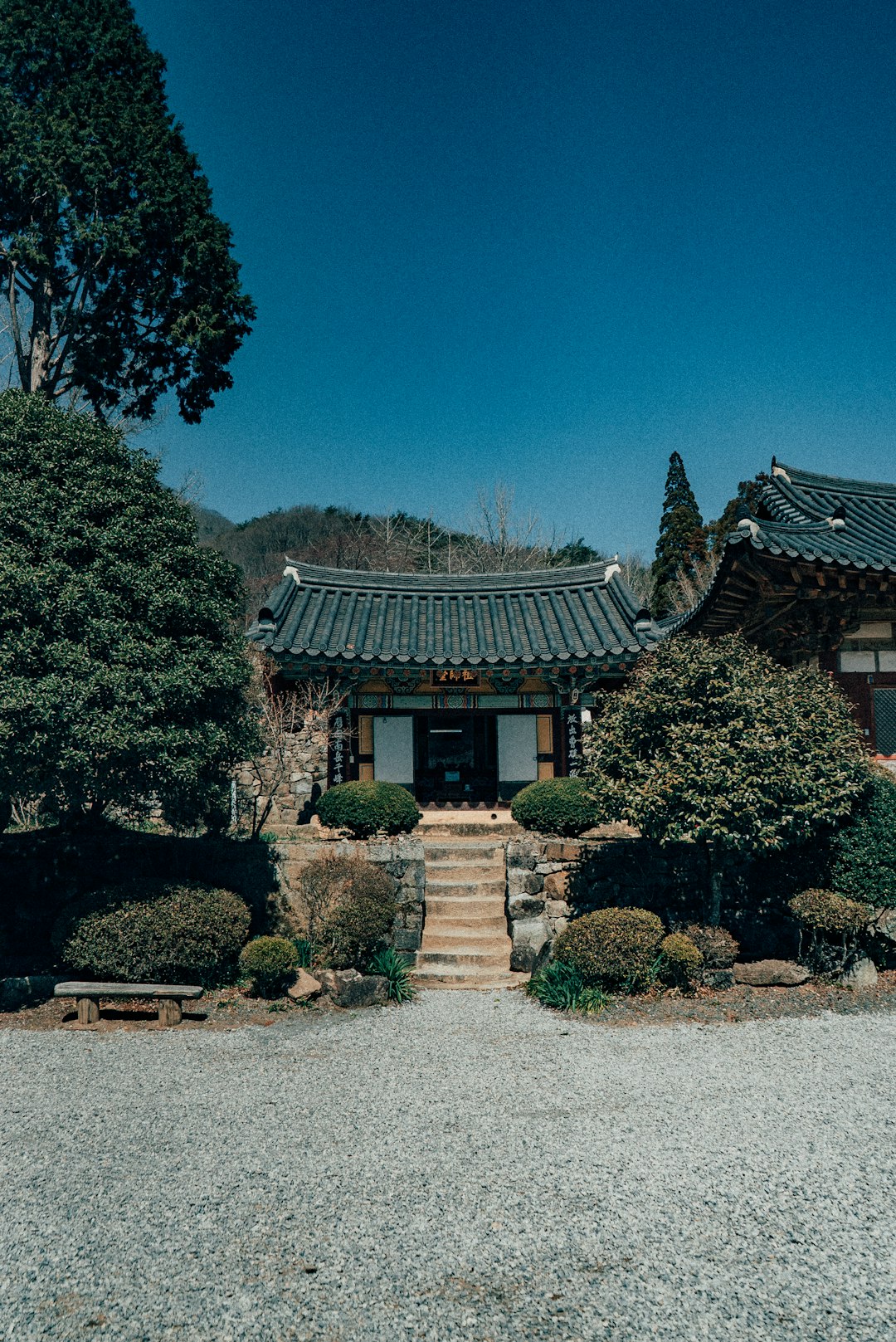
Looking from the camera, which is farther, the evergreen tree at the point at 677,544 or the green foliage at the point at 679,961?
the evergreen tree at the point at 677,544

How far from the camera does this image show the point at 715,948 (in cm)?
945

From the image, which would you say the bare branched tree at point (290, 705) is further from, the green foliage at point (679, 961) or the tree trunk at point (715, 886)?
the tree trunk at point (715, 886)

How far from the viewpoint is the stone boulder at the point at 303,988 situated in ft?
30.8

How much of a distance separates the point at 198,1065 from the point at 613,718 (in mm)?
6342

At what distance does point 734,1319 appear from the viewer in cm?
392

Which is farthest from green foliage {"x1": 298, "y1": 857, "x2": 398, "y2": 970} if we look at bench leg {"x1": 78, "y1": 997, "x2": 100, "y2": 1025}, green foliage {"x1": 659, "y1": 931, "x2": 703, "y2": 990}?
green foliage {"x1": 659, "y1": 931, "x2": 703, "y2": 990}

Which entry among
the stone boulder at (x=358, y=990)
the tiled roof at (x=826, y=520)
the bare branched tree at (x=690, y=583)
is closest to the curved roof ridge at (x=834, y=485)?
the tiled roof at (x=826, y=520)

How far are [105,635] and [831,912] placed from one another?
9.32 metres

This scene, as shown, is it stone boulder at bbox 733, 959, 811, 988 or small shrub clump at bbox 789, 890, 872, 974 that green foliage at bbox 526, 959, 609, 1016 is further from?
small shrub clump at bbox 789, 890, 872, 974

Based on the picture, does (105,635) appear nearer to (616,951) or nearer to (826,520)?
(616,951)

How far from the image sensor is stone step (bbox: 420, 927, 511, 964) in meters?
10.8

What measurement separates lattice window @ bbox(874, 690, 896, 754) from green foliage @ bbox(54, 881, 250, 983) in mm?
10082

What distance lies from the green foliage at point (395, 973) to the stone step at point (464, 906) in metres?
1.34

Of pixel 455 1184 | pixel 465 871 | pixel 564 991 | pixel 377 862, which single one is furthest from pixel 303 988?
pixel 455 1184
